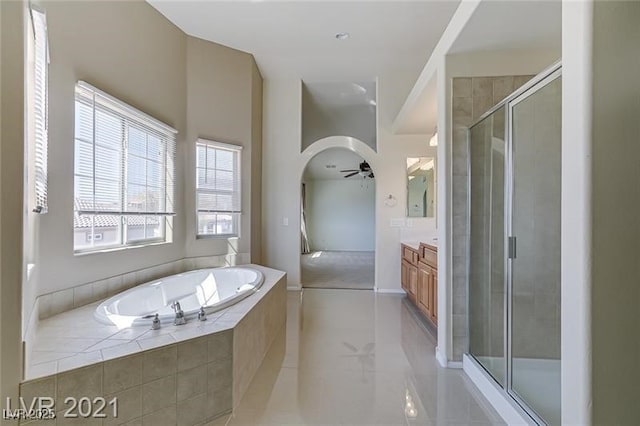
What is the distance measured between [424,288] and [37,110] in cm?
345

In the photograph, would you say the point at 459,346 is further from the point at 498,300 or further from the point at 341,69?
the point at 341,69

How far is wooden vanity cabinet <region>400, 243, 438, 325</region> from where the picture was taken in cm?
307

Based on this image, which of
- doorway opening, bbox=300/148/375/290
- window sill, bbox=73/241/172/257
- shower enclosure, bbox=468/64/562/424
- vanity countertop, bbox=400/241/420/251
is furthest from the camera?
doorway opening, bbox=300/148/375/290

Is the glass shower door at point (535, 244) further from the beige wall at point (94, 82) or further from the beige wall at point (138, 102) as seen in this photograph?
the beige wall at point (94, 82)

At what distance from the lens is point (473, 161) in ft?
7.79

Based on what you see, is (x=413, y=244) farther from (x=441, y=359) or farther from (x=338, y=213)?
(x=338, y=213)

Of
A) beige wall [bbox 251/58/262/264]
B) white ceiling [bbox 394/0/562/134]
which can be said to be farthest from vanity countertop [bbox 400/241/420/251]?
beige wall [bbox 251/58/262/264]

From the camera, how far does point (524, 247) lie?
6.66 ft

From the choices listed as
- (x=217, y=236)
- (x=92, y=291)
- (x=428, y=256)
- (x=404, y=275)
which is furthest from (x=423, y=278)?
(x=92, y=291)

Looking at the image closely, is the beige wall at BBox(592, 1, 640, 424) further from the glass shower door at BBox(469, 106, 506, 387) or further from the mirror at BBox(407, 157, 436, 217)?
the mirror at BBox(407, 157, 436, 217)

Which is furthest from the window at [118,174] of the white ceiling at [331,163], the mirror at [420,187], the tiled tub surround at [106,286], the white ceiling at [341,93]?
the white ceiling at [331,163]

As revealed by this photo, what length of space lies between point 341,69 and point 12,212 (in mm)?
4149

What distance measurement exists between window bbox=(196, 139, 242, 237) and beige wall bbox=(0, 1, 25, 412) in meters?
2.49

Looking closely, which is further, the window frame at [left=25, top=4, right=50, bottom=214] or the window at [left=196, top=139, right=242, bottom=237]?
the window at [left=196, top=139, right=242, bottom=237]
